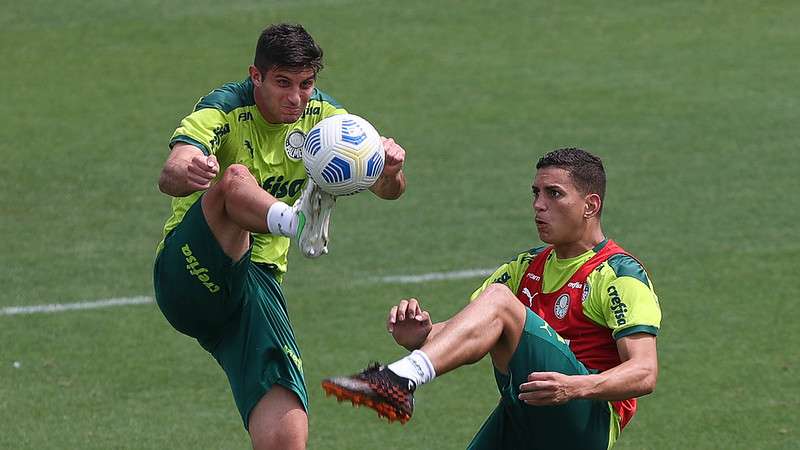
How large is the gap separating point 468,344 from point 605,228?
247 inches

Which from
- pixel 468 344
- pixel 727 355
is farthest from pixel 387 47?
pixel 468 344

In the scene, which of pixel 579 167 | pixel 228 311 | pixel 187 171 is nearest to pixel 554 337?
pixel 579 167

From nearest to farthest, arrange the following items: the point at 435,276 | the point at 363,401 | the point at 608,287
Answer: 1. the point at 363,401
2. the point at 608,287
3. the point at 435,276

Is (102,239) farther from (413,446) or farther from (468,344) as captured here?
(468,344)

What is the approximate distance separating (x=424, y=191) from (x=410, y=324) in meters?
6.94

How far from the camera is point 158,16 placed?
62.6 ft

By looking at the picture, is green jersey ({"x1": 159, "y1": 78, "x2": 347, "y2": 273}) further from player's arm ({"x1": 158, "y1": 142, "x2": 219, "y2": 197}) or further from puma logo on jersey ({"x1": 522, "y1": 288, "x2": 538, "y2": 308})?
puma logo on jersey ({"x1": 522, "y1": 288, "x2": 538, "y2": 308})

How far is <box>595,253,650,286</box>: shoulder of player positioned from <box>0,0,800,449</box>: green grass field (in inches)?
77.3

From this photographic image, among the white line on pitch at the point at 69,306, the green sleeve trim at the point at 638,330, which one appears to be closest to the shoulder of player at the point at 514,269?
the green sleeve trim at the point at 638,330

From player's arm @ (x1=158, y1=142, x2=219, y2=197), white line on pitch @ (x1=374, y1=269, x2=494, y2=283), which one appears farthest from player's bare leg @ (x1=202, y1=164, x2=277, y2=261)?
white line on pitch @ (x1=374, y1=269, x2=494, y2=283)

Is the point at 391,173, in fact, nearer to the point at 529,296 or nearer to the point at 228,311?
the point at 529,296

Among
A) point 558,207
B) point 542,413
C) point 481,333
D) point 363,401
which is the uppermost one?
point 558,207

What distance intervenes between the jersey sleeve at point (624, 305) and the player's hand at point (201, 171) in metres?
1.90

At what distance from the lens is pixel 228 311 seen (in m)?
7.67
